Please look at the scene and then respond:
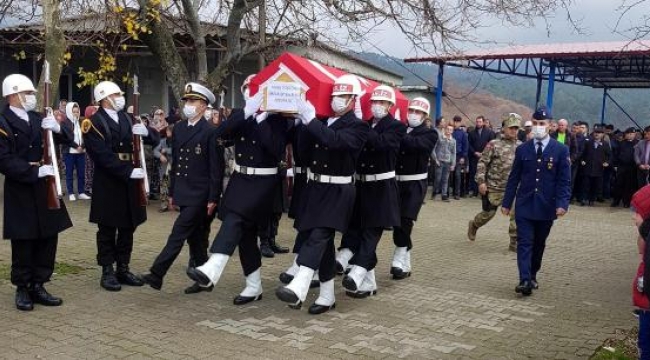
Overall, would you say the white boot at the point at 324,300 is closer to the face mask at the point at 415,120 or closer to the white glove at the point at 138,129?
the face mask at the point at 415,120

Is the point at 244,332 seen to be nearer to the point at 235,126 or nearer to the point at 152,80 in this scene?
the point at 235,126

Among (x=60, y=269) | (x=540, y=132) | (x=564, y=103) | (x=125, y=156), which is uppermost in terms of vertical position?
(x=564, y=103)

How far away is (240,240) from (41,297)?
1854 mm

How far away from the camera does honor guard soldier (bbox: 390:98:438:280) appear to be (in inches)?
290

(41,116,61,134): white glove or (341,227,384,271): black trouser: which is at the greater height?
(41,116,61,134): white glove

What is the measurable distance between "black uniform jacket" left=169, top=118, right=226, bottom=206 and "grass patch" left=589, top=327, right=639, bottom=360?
11.8 ft

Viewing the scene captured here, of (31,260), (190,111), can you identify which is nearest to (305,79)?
(190,111)

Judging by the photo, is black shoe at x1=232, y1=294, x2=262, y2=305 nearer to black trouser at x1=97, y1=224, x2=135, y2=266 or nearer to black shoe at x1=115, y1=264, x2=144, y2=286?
black shoe at x1=115, y1=264, x2=144, y2=286

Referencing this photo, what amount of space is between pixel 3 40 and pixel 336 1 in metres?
8.49

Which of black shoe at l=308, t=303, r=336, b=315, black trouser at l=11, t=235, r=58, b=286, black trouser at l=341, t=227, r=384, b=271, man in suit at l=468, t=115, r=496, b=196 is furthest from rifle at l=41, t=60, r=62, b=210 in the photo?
man in suit at l=468, t=115, r=496, b=196

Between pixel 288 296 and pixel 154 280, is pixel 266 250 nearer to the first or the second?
pixel 154 280

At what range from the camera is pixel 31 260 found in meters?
5.89

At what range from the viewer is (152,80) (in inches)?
700

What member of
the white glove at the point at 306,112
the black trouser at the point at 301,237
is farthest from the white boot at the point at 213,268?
the white glove at the point at 306,112
